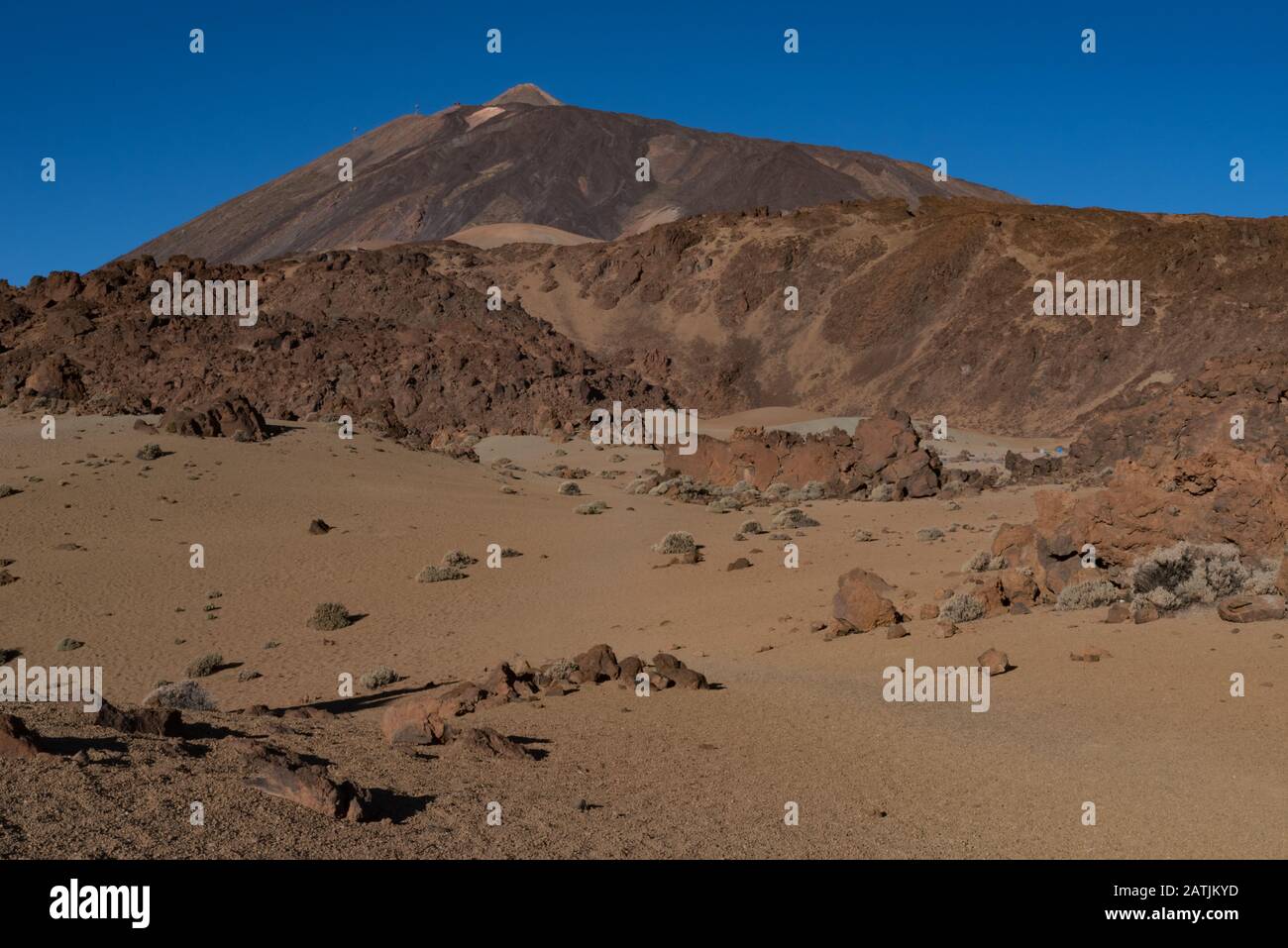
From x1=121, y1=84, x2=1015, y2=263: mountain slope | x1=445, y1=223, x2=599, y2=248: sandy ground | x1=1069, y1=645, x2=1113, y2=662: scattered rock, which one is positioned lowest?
x1=1069, y1=645, x2=1113, y2=662: scattered rock

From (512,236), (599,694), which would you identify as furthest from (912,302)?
(512,236)

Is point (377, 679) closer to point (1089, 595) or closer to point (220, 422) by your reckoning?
point (1089, 595)

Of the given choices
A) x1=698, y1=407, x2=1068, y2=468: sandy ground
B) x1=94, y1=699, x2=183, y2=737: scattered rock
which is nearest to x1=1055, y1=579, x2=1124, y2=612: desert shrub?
x1=94, y1=699, x2=183, y2=737: scattered rock

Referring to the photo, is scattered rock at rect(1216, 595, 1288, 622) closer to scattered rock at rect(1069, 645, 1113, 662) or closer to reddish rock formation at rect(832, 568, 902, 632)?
scattered rock at rect(1069, 645, 1113, 662)

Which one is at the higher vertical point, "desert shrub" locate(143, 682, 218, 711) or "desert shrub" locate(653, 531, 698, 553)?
"desert shrub" locate(653, 531, 698, 553)

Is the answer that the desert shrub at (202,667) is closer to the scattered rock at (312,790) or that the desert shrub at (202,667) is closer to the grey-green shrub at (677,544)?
the scattered rock at (312,790)

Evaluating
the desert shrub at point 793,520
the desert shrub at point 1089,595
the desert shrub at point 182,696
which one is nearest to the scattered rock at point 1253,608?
the desert shrub at point 1089,595
